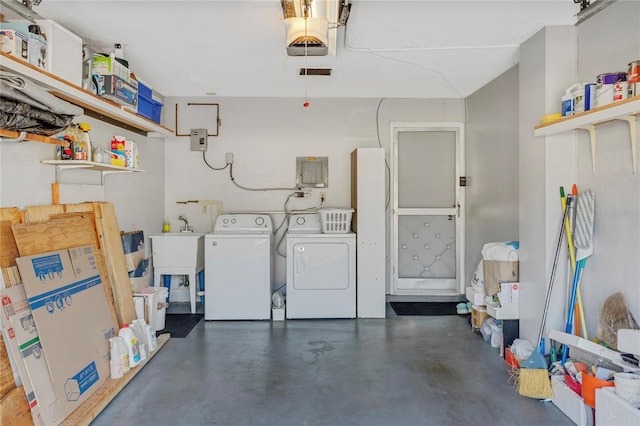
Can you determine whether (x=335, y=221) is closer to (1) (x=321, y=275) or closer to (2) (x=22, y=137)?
(1) (x=321, y=275)

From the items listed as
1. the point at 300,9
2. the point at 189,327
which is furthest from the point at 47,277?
the point at 300,9

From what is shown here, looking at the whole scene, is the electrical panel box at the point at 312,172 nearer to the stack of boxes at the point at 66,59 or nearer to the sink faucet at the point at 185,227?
the sink faucet at the point at 185,227

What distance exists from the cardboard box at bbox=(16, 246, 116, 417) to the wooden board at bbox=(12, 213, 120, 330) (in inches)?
2.3

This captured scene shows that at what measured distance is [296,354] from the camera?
3.01m

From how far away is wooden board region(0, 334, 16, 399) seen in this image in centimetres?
185

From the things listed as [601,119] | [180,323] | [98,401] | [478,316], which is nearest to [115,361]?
[98,401]

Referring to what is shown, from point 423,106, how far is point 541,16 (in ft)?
6.92

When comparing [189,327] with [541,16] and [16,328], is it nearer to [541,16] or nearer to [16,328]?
[16,328]

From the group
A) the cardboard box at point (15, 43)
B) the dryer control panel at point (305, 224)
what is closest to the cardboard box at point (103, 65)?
the cardboard box at point (15, 43)

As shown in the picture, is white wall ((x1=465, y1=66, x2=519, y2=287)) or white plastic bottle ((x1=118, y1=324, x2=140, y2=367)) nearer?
white plastic bottle ((x1=118, y1=324, x2=140, y2=367))

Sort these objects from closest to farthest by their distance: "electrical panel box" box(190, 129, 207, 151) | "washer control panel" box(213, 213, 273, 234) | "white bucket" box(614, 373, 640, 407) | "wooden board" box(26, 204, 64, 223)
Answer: "white bucket" box(614, 373, 640, 407) < "wooden board" box(26, 204, 64, 223) < "washer control panel" box(213, 213, 273, 234) < "electrical panel box" box(190, 129, 207, 151)

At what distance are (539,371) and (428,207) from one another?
2.49m

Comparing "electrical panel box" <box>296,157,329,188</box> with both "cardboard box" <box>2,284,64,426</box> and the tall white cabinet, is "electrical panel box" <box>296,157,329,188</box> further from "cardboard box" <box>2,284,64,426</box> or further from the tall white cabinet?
"cardboard box" <box>2,284,64,426</box>

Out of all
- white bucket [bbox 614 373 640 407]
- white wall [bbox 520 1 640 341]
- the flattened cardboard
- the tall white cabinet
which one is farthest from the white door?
the flattened cardboard
